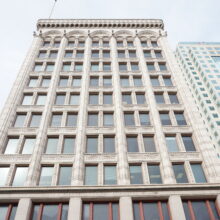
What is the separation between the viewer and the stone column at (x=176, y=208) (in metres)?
17.1

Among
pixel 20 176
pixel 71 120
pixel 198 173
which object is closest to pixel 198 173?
pixel 198 173

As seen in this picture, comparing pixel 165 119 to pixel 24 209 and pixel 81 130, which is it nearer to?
pixel 81 130

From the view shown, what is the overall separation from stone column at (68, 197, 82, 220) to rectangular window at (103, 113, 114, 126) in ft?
32.2

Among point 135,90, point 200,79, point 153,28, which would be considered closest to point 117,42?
point 153,28

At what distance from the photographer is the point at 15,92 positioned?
92.8ft

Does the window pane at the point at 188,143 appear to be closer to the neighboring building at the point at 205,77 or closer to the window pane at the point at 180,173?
the window pane at the point at 180,173

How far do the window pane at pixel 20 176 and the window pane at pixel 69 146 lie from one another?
162 inches

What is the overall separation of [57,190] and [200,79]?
232 feet

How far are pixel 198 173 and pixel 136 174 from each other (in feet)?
19.0

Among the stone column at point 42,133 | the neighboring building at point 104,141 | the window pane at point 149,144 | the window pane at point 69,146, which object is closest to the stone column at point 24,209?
the neighboring building at point 104,141

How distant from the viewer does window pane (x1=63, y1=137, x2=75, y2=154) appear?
22938 mm

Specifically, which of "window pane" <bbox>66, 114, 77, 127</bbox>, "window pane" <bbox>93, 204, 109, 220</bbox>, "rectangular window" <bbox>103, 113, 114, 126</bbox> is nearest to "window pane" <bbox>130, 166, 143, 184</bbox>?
"window pane" <bbox>93, 204, 109, 220</bbox>

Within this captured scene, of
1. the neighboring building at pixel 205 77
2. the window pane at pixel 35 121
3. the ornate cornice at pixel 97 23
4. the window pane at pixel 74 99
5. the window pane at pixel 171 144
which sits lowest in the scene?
the window pane at pixel 171 144

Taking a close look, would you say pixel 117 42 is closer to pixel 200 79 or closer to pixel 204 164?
pixel 204 164
